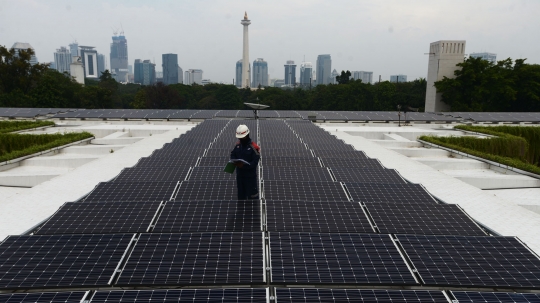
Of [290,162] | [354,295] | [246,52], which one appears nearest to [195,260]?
[354,295]

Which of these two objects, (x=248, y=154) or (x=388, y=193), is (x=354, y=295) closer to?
(x=248, y=154)

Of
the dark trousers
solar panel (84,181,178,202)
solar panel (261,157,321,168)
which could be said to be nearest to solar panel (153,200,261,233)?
the dark trousers

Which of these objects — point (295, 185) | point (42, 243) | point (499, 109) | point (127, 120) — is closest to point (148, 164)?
point (295, 185)

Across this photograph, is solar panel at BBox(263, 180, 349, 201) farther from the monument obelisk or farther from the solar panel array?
the monument obelisk

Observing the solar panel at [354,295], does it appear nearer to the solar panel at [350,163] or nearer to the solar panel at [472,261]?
the solar panel at [472,261]

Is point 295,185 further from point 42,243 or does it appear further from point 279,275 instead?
point 42,243

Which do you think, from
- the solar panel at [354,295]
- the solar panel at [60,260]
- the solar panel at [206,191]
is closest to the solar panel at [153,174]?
the solar panel at [206,191]
